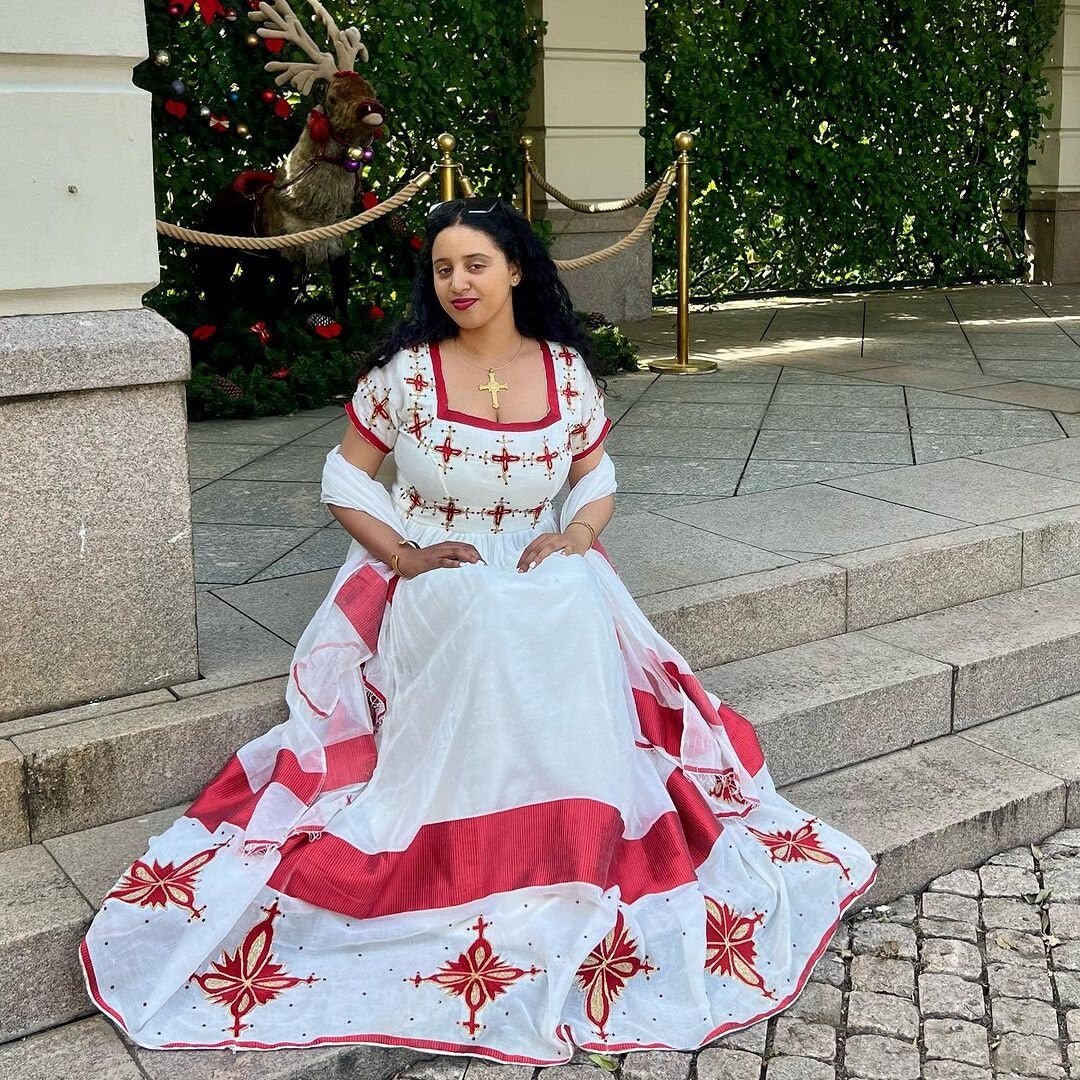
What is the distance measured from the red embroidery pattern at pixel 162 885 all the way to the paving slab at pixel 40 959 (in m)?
0.09

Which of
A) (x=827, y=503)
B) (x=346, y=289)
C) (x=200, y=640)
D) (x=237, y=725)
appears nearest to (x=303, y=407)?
(x=346, y=289)

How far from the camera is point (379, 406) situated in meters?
3.12

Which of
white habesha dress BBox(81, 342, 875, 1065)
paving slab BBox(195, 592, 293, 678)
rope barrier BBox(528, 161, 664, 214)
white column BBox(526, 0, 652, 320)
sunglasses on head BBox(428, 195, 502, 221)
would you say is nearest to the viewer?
white habesha dress BBox(81, 342, 875, 1065)

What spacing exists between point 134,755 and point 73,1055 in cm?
67

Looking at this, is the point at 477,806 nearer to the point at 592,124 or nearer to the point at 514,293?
the point at 514,293

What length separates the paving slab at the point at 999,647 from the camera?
3910mm

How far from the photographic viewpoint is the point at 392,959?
8.60ft

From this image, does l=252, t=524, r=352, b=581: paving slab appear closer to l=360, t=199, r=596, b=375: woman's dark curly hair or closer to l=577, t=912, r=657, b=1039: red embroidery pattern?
l=360, t=199, r=596, b=375: woman's dark curly hair

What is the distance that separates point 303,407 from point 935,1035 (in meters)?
4.78

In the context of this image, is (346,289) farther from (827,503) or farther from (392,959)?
(392,959)

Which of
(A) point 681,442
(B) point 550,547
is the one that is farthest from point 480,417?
(A) point 681,442

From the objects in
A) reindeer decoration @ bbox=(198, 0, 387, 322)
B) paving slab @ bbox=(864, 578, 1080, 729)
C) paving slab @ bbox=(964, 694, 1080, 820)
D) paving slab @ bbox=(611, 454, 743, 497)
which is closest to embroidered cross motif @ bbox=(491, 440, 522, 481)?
paving slab @ bbox=(864, 578, 1080, 729)

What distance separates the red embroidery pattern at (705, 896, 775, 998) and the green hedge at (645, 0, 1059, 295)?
8356mm

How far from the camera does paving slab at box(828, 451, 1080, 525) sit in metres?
4.64
